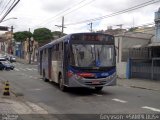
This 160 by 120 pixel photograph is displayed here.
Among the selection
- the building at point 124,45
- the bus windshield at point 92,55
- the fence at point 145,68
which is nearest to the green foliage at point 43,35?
the building at point 124,45

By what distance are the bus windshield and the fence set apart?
14.5 m

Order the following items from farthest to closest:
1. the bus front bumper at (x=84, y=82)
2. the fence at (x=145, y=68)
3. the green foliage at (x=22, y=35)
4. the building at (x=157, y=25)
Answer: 1. the green foliage at (x=22, y=35)
2. the building at (x=157, y=25)
3. the fence at (x=145, y=68)
4. the bus front bumper at (x=84, y=82)

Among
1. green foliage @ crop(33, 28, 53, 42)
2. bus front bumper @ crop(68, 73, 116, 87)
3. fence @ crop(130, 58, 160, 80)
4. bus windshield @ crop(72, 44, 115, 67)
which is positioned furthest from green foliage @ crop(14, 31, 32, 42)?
bus front bumper @ crop(68, 73, 116, 87)

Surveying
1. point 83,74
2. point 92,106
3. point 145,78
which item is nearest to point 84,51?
point 83,74

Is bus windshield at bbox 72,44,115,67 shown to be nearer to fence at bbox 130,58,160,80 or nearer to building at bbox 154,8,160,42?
fence at bbox 130,58,160,80

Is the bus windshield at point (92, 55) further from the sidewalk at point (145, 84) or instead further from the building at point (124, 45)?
the building at point (124, 45)

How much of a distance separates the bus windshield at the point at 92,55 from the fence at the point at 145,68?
14453 mm

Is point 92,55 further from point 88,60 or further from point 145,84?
point 145,84

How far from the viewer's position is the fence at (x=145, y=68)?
33.9 metres

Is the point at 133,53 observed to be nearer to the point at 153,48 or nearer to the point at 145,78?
the point at 153,48

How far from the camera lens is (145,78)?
35719mm

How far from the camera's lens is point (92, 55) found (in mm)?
19500

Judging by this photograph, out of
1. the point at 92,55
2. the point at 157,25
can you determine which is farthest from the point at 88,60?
the point at 157,25

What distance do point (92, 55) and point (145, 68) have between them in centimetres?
1711
